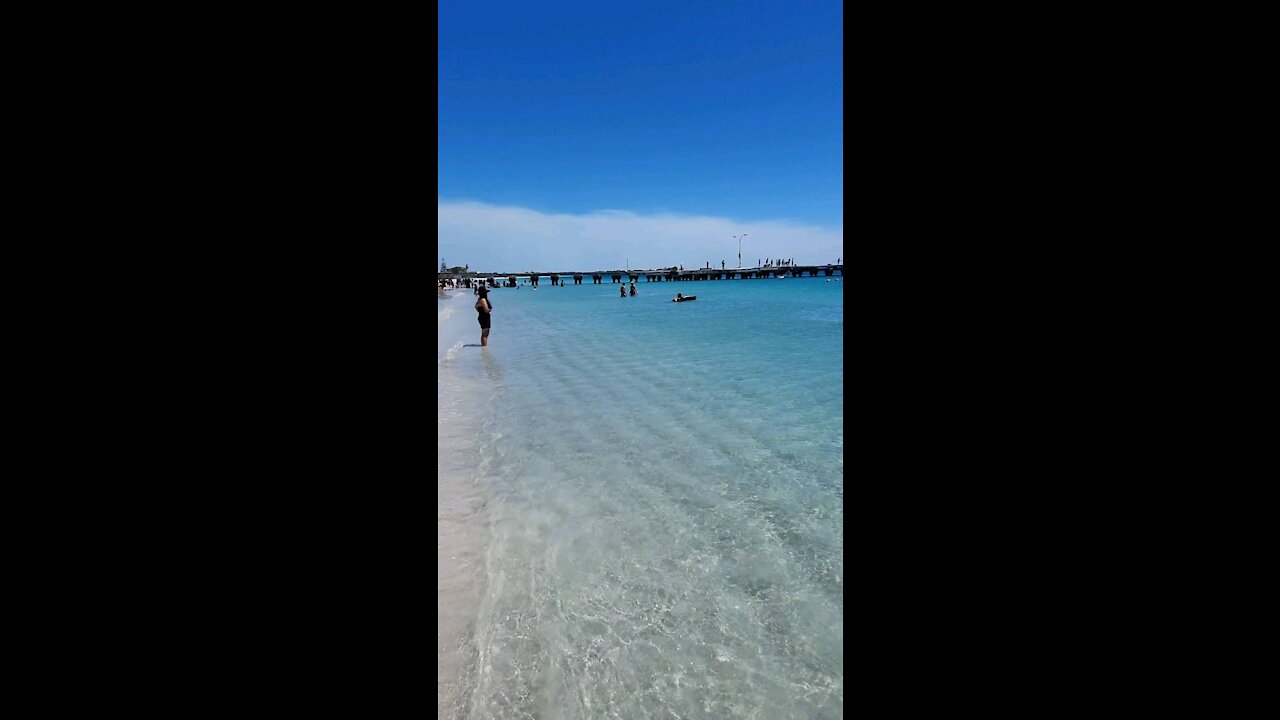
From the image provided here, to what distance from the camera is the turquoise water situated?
304 centimetres

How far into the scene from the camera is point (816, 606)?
3.79 meters

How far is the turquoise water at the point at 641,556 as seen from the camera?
3.04 metres

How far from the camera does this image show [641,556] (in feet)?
14.4
